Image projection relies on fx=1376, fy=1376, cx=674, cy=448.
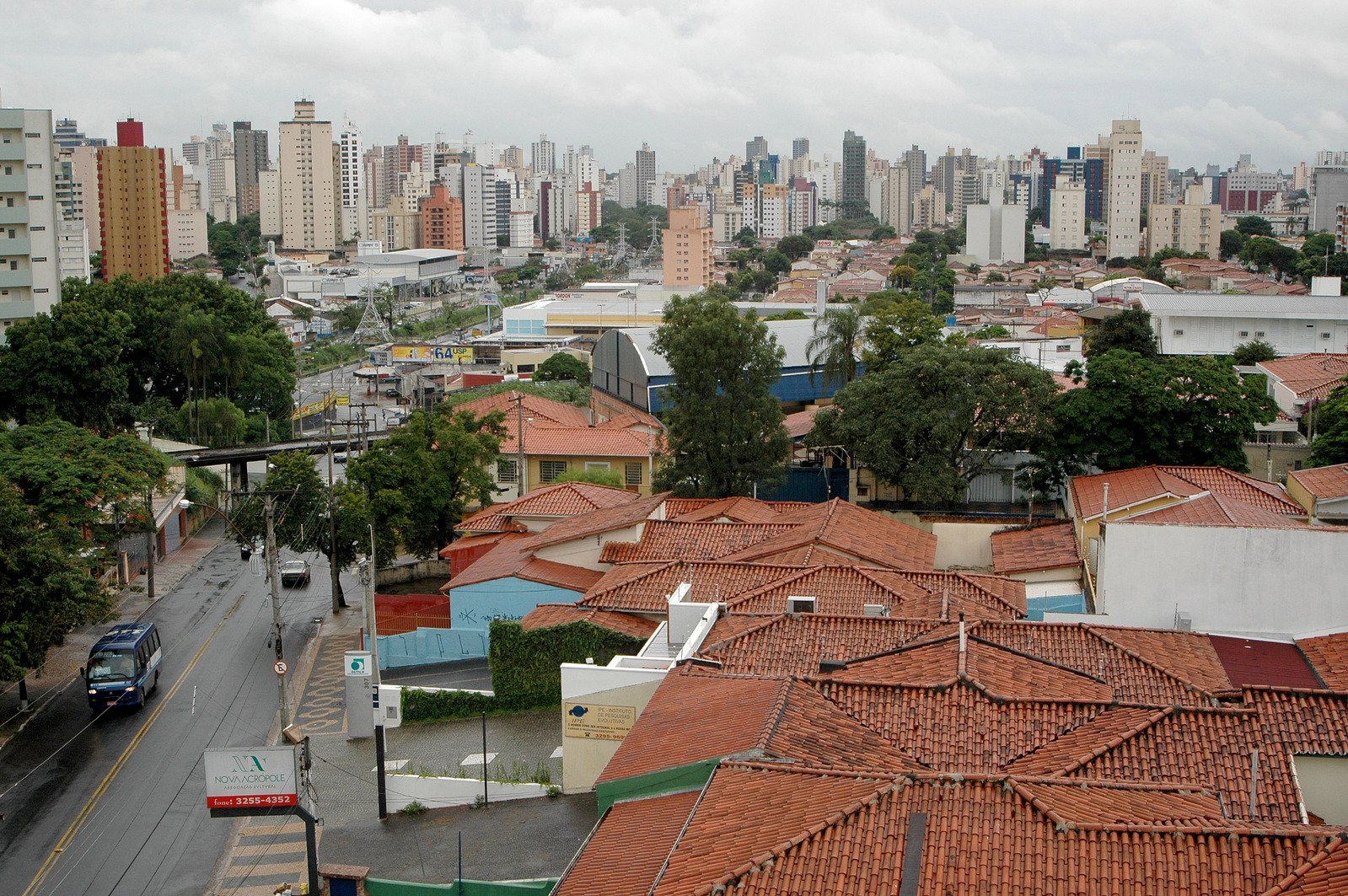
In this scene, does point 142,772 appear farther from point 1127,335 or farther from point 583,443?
point 1127,335

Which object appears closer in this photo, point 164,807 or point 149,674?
point 164,807

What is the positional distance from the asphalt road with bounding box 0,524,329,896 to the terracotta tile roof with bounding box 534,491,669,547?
6.48 meters

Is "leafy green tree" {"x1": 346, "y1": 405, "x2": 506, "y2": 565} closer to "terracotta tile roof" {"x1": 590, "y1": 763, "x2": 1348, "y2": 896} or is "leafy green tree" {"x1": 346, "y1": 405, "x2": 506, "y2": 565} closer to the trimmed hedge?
the trimmed hedge

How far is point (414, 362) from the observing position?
3652 inches

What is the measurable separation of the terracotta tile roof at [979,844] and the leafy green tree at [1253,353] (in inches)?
1678

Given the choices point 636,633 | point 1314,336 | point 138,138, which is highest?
point 138,138

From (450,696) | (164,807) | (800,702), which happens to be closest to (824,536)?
(450,696)

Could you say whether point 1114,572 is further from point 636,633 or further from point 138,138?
point 138,138

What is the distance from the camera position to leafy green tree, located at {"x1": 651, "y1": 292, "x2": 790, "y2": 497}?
3634cm

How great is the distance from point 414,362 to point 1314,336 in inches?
2238

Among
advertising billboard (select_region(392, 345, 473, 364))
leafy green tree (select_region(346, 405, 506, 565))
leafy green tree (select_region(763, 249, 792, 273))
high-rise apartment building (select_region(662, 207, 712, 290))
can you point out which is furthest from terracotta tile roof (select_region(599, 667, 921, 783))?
leafy green tree (select_region(763, 249, 792, 273))

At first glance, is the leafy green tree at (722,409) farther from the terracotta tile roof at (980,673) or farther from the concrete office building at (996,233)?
the concrete office building at (996,233)

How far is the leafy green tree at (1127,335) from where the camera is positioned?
45031mm

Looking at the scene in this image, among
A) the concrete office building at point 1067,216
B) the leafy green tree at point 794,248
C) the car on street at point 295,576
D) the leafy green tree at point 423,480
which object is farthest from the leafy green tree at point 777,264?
the leafy green tree at point 423,480
